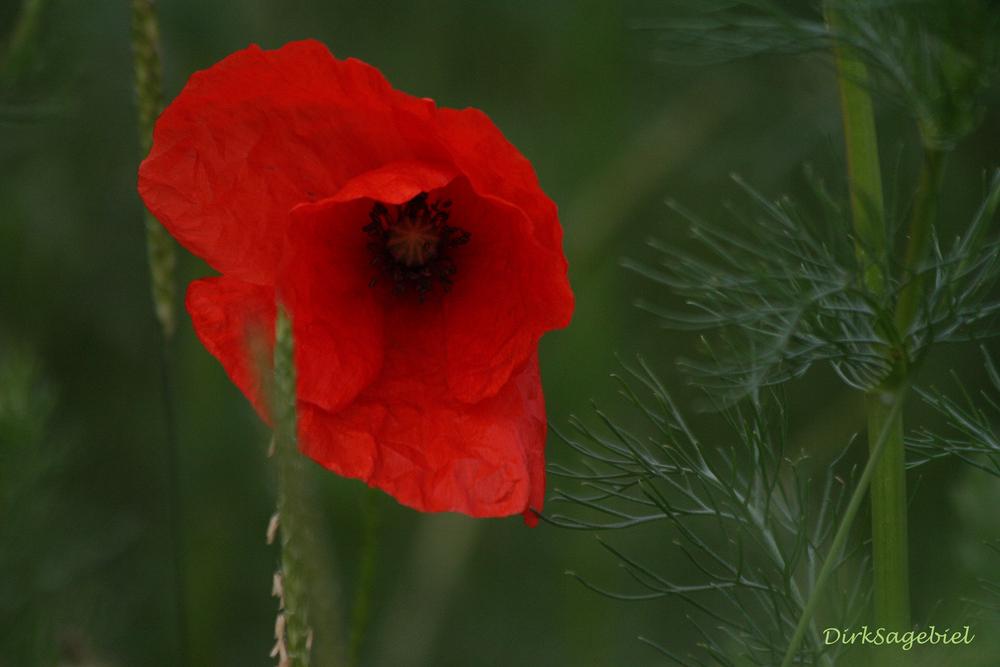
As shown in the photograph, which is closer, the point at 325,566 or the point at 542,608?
the point at 325,566

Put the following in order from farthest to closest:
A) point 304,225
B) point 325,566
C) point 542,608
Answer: point 542,608
point 304,225
point 325,566

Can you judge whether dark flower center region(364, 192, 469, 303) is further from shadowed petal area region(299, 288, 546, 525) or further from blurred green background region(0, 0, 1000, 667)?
blurred green background region(0, 0, 1000, 667)

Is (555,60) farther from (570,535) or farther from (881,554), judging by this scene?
(881,554)

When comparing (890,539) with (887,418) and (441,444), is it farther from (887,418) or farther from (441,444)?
(441,444)

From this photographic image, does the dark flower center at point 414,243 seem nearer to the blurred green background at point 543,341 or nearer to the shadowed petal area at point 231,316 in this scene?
the shadowed petal area at point 231,316

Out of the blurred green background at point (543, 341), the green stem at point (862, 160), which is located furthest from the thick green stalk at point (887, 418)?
the blurred green background at point (543, 341)

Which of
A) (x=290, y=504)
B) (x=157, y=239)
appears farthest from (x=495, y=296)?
(x=290, y=504)

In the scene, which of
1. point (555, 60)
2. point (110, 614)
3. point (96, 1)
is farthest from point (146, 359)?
point (555, 60)
